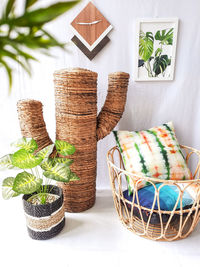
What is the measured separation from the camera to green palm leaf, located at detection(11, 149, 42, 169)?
894 millimetres

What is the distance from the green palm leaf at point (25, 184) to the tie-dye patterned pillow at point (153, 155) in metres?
0.45

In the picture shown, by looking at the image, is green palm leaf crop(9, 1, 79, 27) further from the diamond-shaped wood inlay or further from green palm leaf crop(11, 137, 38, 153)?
the diamond-shaped wood inlay

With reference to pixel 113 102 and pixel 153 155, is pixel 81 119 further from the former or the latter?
pixel 153 155

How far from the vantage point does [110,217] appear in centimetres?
116

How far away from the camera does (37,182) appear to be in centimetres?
91

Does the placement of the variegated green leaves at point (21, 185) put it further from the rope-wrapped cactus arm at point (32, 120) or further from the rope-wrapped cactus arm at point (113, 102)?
the rope-wrapped cactus arm at point (113, 102)

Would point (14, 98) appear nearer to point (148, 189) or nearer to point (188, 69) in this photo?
point (148, 189)

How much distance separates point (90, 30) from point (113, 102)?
1.41 feet

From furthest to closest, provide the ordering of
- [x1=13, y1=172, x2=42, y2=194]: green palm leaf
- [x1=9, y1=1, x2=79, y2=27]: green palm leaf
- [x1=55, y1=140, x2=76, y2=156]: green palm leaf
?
[x1=55, y1=140, x2=76, y2=156]: green palm leaf, [x1=13, y1=172, x2=42, y2=194]: green palm leaf, [x1=9, y1=1, x2=79, y2=27]: green palm leaf

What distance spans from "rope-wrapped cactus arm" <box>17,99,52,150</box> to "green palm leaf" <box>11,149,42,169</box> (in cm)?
15

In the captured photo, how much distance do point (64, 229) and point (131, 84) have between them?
34.6 inches

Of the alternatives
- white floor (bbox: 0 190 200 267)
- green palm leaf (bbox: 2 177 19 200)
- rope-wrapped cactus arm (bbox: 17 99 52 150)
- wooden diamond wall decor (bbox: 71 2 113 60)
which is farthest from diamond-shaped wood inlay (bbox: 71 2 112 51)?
white floor (bbox: 0 190 200 267)

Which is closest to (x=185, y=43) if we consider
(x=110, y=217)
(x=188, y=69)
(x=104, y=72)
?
(x=188, y=69)

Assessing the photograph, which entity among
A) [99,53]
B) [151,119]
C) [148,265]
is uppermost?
[99,53]
